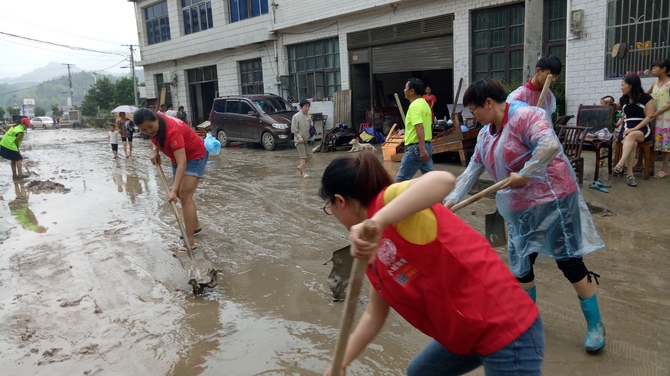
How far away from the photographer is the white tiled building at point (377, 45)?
9266 millimetres

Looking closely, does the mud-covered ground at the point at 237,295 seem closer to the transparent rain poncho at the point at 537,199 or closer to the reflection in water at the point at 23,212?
the reflection in water at the point at 23,212

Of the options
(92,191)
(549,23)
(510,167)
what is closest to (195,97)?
(92,191)

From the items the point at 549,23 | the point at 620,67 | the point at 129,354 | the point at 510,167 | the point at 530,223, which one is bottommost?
the point at 129,354

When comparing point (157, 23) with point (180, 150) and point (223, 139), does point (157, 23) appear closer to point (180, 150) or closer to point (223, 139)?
point (223, 139)

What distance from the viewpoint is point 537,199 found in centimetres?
291

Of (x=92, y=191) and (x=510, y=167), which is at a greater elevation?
(x=510, y=167)

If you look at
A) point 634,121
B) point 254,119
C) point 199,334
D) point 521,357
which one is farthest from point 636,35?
point 254,119

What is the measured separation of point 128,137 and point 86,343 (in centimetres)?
1267

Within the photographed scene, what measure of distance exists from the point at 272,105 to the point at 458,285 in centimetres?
1432

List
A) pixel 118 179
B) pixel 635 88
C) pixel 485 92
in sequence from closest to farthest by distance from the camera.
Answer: pixel 485 92 < pixel 635 88 < pixel 118 179

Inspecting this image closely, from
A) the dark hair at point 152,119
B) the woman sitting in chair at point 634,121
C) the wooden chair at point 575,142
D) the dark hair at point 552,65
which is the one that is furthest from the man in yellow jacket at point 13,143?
the woman sitting in chair at point 634,121

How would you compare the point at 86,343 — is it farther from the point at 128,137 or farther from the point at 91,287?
the point at 128,137

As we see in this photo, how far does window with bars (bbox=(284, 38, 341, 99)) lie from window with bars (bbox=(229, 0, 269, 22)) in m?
2.20

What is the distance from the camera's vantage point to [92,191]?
9.62m
